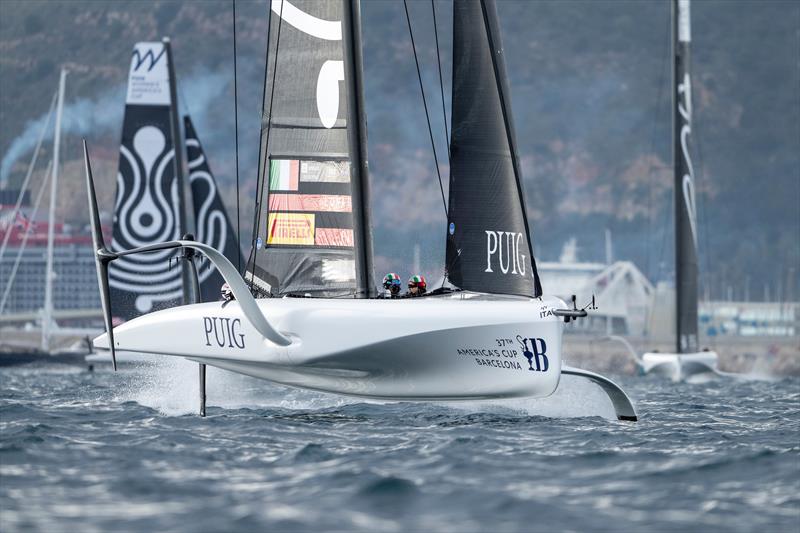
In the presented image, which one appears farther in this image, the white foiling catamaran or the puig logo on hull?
the puig logo on hull

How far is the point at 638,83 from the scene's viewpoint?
130m

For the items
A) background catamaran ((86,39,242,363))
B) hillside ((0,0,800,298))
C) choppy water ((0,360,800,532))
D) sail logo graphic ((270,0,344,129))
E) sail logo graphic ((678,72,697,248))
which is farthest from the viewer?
hillside ((0,0,800,298))

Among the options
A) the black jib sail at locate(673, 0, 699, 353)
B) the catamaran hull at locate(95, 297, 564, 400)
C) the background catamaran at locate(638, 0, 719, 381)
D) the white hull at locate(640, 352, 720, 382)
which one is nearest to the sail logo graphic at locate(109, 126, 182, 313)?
the white hull at locate(640, 352, 720, 382)

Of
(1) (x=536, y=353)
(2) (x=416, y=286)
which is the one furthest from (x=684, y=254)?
(1) (x=536, y=353)

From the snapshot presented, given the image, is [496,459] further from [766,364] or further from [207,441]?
[766,364]

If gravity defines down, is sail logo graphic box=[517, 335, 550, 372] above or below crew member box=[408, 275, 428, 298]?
below

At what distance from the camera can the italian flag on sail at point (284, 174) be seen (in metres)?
13.8

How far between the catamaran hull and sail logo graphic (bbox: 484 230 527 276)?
1.78ft

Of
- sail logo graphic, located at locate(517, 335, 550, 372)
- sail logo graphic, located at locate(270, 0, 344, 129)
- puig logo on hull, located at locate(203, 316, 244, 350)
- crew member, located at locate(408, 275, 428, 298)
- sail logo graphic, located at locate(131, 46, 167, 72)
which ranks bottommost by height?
sail logo graphic, located at locate(517, 335, 550, 372)

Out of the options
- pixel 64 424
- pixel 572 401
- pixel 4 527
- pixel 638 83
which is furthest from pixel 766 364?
pixel 638 83

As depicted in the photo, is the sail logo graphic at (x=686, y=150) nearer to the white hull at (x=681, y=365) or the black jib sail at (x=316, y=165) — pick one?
the white hull at (x=681, y=365)

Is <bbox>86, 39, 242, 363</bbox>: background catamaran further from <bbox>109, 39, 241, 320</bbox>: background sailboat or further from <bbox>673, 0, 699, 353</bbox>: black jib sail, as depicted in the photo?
<bbox>673, 0, 699, 353</bbox>: black jib sail

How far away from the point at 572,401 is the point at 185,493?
751 centimetres

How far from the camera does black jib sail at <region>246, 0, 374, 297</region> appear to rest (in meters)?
13.4
